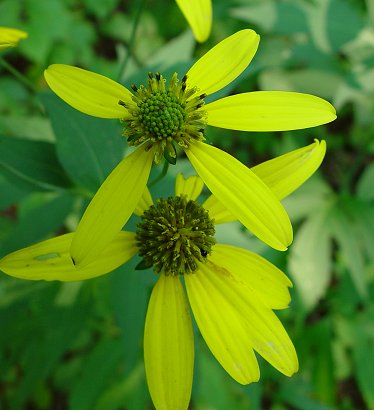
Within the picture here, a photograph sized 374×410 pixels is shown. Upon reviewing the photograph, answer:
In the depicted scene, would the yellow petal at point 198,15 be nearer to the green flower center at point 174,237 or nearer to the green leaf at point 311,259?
the green flower center at point 174,237

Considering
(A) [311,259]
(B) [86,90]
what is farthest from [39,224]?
(A) [311,259]

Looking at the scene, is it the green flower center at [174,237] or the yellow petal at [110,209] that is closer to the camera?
the yellow petal at [110,209]

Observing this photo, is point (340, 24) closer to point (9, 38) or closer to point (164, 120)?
point (164, 120)

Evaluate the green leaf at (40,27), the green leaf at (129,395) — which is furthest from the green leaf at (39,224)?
the green leaf at (40,27)

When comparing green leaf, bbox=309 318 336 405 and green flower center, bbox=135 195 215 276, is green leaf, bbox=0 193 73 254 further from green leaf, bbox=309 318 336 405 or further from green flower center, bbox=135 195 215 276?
green leaf, bbox=309 318 336 405

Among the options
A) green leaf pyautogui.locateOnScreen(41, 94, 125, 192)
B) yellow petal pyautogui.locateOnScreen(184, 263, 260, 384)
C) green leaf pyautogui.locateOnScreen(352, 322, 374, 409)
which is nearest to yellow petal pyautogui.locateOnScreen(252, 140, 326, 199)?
yellow petal pyautogui.locateOnScreen(184, 263, 260, 384)

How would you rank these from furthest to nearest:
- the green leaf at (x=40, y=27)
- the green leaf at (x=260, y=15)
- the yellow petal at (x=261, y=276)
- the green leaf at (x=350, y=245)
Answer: the green leaf at (x=40, y=27), the green leaf at (x=260, y=15), the green leaf at (x=350, y=245), the yellow petal at (x=261, y=276)

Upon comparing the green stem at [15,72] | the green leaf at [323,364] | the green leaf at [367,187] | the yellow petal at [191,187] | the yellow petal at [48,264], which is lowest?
the green leaf at [323,364]

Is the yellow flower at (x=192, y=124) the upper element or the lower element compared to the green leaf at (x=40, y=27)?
lower

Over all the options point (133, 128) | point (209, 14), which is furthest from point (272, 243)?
point (209, 14)
